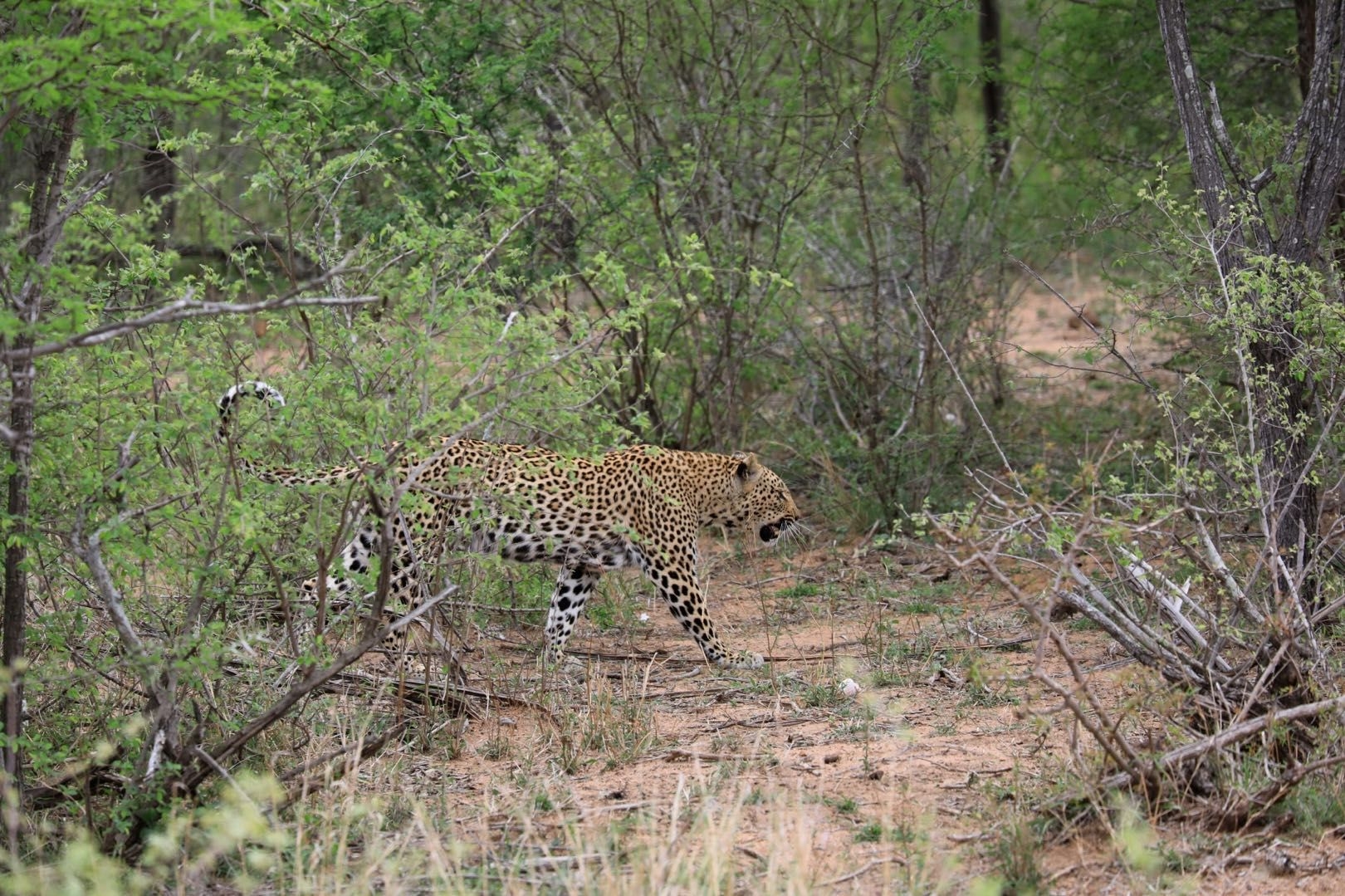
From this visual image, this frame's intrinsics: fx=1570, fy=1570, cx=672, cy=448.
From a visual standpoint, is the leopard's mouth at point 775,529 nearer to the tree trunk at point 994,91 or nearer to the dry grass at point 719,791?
the dry grass at point 719,791

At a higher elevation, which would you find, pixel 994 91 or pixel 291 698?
pixel 994 91

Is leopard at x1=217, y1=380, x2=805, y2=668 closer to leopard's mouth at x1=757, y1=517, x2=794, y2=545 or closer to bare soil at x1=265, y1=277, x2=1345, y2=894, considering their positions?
leopard's mouth at x1=757, y1=517, x2=794, y2=545

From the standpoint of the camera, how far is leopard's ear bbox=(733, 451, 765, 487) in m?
9.50

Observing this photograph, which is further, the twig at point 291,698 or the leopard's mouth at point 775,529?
the leopard's mouth at point 775,529

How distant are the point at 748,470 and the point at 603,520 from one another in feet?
3.78

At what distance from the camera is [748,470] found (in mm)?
9555

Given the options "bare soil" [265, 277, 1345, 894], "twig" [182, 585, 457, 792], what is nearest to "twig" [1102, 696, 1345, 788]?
"bare soil" [265, 277, 1345, 894]

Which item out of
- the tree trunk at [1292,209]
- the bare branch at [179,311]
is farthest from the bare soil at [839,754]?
the bare branch at [179,311]

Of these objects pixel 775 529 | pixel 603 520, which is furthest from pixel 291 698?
pixel 775 529

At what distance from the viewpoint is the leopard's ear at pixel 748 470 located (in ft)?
31.2

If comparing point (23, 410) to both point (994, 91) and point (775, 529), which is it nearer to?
point (775, 529)

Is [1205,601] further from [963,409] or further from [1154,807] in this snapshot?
[963,409]

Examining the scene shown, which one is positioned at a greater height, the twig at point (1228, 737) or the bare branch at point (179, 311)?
the bare branch at point (179, 311)

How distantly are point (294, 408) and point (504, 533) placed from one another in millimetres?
2647
